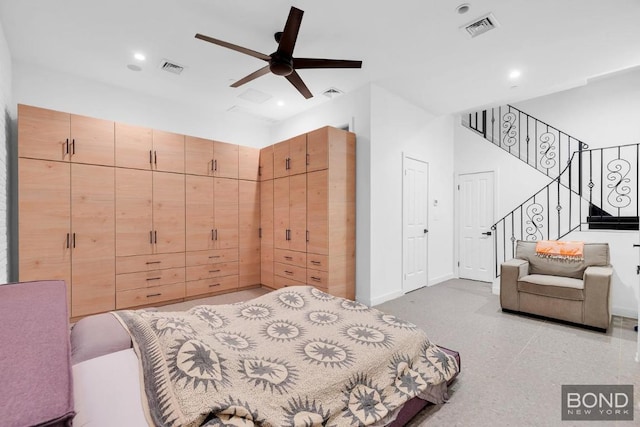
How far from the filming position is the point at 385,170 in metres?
4.31

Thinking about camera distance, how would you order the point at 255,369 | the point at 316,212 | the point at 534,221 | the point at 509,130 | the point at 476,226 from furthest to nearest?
the point at 476,226 → the point at 509,130 → the point at 534,221 → the point at 316,212 → the point at 255,369

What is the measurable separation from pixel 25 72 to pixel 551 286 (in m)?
6.97

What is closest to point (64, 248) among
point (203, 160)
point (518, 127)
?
point (203, 160)

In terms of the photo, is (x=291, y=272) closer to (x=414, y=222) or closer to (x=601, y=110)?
(x=414, y=222)

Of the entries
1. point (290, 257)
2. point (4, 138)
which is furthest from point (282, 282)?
point (4, 138)

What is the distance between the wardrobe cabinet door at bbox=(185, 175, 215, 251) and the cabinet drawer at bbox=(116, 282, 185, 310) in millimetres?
615

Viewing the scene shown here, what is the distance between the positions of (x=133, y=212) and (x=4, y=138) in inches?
58.1

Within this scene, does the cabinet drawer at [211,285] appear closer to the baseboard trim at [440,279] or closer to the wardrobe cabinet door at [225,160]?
the wardrobe cabinet door at [225,160]

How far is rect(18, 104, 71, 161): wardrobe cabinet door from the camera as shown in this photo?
3.23 meters

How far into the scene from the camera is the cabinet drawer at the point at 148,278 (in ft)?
12.4

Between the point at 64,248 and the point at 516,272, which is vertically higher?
the point at 64,248

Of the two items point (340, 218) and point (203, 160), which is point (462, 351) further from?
point (203, 160)

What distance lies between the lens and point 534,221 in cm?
486

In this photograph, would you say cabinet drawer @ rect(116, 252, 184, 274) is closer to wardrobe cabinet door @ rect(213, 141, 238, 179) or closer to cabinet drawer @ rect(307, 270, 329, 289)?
wardrobe cabinet door @ rect(213, 141, 238, 179)
